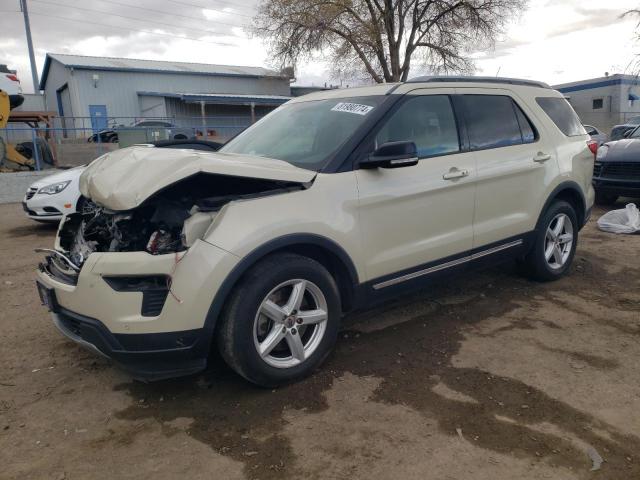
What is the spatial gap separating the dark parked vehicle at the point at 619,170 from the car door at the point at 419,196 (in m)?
4.98

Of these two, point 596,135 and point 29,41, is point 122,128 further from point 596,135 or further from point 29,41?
point 29,41

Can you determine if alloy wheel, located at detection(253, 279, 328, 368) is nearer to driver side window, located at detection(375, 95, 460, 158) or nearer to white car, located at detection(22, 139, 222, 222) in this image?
driver side window, located at detection(375, 95, 460, 158)

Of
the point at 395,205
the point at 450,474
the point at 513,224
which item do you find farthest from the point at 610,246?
the point at 450,474

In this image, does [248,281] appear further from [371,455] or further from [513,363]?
[513,363]

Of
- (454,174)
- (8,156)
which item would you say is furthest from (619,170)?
(8,156)

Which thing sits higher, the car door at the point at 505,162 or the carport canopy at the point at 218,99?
the carport canopy at the point at 218,99

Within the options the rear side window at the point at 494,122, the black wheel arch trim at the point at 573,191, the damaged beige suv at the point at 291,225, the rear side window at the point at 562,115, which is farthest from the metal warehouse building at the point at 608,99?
the damaged beige suv at the point at 291,225

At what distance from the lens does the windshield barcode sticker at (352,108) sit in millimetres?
3607

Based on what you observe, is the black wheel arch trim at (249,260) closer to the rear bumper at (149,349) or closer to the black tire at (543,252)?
the rear bumper at (149,349)

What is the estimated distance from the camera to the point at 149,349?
8.97ft

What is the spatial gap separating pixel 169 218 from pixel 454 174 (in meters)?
2.06

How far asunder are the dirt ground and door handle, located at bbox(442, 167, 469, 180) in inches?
45.3

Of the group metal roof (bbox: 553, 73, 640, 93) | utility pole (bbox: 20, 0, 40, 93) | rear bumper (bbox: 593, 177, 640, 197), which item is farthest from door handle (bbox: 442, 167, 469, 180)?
utility pole (bbox: 20, 0, 40, 93)

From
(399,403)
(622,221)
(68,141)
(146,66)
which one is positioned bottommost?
(399,403)
